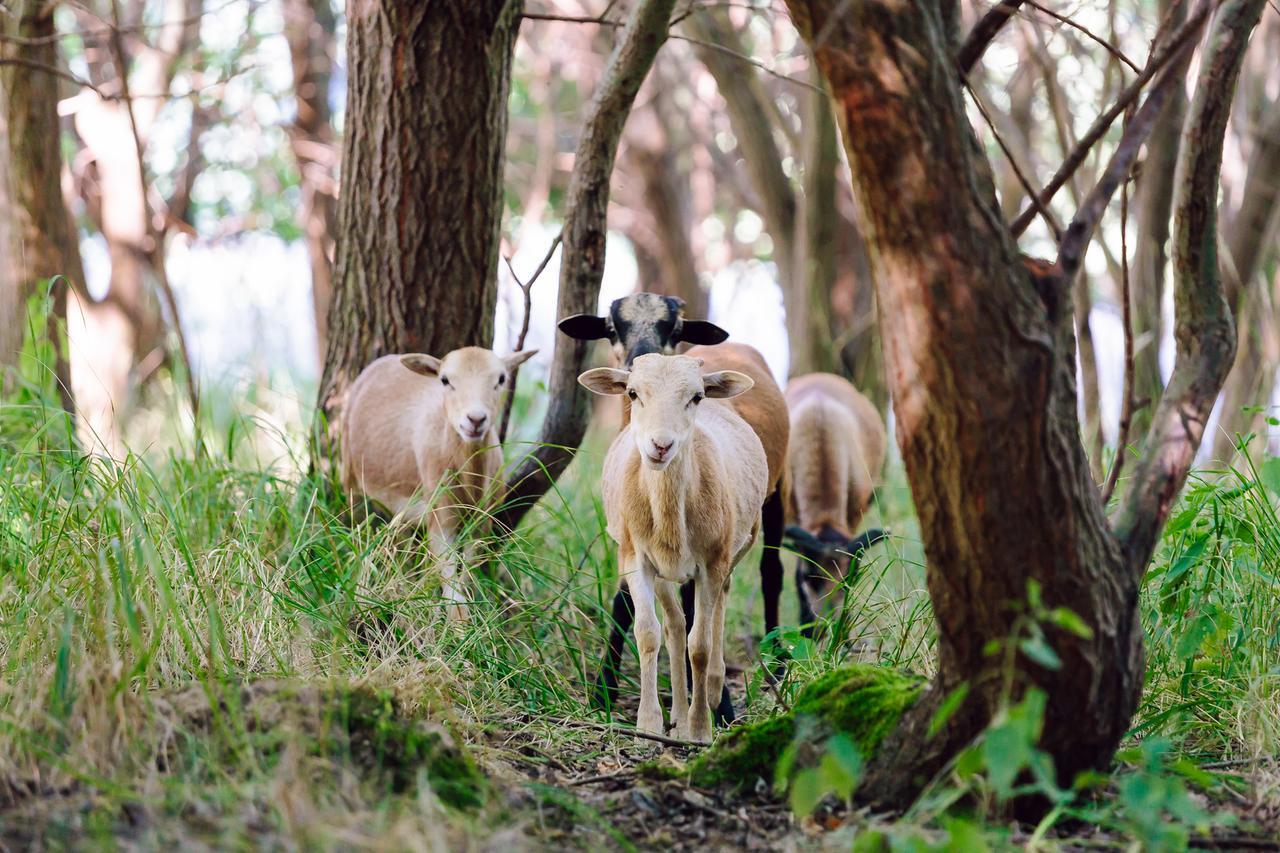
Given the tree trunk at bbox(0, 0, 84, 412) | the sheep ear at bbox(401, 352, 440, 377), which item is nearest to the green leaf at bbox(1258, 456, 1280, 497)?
the sheep ear at bbox(401, 352, 440, 377)

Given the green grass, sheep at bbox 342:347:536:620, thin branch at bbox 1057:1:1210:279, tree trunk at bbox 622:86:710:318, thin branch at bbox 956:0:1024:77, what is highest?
tree trunk at bbox 622:86:710:318

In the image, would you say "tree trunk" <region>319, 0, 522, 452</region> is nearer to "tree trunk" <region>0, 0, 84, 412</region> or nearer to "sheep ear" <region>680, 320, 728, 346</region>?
"sheep ear" <region>680, 320, 728, 346</region>

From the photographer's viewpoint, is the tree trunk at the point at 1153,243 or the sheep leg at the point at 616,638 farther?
the tree trunk at the point at 1153,243

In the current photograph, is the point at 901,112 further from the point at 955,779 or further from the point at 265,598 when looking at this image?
the point at 265,598

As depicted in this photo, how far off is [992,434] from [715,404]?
2747 millimetres

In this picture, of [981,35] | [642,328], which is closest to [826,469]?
[642,328]

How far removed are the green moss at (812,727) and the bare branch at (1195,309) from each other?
0.81 metres

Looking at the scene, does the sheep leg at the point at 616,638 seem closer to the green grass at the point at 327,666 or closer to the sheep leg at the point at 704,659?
the green grass at the point at 327,666

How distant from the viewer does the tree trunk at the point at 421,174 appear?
20.0ft

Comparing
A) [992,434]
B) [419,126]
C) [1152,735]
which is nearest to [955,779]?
[992,434]

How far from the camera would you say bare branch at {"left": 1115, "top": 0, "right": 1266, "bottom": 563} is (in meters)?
3.57

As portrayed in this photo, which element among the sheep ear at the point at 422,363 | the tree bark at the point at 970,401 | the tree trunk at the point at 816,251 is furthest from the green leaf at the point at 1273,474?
the tree trunk at the point at 816,251

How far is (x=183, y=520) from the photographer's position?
5.06 m

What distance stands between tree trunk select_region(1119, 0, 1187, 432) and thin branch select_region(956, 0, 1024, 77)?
185 inches
